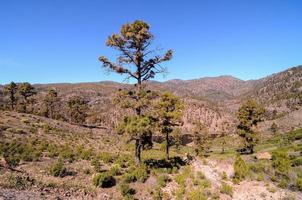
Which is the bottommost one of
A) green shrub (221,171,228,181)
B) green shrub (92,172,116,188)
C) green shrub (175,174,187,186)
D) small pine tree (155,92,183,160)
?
green shrub (221,171,228,181)

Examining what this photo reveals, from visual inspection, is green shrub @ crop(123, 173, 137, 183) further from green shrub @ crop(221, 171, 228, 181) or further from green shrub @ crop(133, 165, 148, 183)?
green shrub @ crop(221, 171, 228, 181)

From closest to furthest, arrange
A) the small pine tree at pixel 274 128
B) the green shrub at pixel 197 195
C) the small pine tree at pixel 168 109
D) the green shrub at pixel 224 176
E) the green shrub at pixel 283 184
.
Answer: the green shrub at pixel 197 195, the green shrub at pixel 283 184, the green shrub at pixel 224 176, the small pine tree at pixel 168 109, the small pine tree at pixel 274 128

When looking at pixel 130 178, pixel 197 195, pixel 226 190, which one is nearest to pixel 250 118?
pixel 226 190

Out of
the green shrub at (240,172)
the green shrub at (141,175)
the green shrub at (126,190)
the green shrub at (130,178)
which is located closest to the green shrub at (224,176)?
the green shrub at (240,172)

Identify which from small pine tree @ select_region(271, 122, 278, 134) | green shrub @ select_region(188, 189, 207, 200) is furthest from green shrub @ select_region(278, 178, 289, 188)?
small pine tree @ select_region(271, 122, 278, 134)

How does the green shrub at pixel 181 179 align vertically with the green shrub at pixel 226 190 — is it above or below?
above

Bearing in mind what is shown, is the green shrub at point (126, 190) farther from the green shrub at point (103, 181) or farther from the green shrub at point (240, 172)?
the green shrub at point (240, 172)

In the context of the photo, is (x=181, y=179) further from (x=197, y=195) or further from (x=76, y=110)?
(x=76, y=110)

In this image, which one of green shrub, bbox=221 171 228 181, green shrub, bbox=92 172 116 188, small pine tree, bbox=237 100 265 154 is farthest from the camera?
small pine tree, bbox=237 100 265 154

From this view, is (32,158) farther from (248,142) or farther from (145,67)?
(248,142)

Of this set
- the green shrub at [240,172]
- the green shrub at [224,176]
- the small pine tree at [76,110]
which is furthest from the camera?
the small pine tree at [76,110]

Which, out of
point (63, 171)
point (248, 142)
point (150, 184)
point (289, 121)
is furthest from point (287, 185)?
point (289, 121)

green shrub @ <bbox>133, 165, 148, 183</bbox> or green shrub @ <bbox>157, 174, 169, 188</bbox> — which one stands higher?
green shrub @ <bbox>133, 165, 148, 183</bbox>

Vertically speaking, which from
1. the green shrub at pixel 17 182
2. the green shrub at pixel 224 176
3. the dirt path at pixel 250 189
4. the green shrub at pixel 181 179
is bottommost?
the dirt path at pixel 250 189
